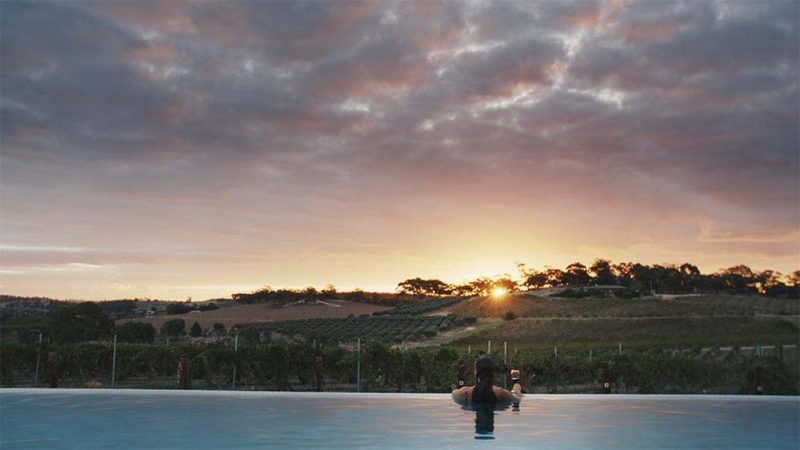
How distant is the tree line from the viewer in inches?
4478

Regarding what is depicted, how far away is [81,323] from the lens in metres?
60.5

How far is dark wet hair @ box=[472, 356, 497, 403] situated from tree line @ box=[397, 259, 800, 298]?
9323 cm

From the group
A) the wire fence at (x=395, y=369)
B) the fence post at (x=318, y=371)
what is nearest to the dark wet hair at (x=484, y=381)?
the wire fence at (x=395, y=369)

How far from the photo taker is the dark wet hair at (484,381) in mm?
16453

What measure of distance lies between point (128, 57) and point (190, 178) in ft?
22.4

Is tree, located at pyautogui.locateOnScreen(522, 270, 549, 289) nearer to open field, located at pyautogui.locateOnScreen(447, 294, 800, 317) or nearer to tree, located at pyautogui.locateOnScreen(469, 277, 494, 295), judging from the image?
tree, located at pyautogui.locateOnScreen(469, 277, 494, 295)

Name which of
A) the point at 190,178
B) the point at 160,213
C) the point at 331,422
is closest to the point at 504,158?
the point at 190,178

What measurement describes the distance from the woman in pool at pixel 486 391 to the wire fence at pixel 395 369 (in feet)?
13.1

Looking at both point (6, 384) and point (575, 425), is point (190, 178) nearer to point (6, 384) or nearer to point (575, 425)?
point (6, 384)

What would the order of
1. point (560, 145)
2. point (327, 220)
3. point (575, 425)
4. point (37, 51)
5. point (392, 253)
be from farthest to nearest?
point (392, 253) → point (327, 220) → point (560, 145) → point (37, 51) → point (575, 425)

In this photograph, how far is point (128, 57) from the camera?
22.6 meters

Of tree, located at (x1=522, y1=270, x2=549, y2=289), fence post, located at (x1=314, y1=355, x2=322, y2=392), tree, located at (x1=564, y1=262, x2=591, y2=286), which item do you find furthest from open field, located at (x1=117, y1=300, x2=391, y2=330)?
fence post, located at (x1=314, y1=355, x2=322, y2=392)

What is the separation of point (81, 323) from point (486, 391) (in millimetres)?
52207

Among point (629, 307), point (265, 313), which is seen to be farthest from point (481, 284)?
point (265, 313)
